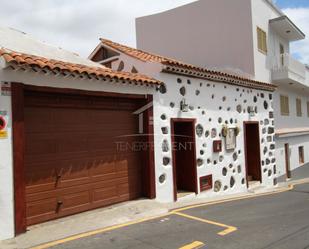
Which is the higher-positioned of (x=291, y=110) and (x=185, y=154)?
(x=291, y=110)

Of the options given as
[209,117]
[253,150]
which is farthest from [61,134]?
[253,150]

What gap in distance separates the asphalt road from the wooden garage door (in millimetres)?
1337

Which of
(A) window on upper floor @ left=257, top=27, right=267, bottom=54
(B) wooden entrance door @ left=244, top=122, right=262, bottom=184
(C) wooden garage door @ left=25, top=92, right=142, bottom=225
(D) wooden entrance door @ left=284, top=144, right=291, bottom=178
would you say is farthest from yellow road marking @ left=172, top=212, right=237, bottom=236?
(D) wooden entrance door @ left=284, top=144, right=291, bottom=178

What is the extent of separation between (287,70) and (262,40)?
214 centimetres

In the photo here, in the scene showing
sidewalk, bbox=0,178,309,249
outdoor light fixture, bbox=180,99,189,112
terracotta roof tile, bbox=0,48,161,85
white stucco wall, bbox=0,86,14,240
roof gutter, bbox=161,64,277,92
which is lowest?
sidewalk, bbox=0,178,309,249

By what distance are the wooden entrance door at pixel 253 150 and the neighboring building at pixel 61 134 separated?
6.00 m

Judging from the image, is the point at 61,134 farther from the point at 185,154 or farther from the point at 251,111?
the point at 251,111

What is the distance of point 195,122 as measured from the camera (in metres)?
8.73

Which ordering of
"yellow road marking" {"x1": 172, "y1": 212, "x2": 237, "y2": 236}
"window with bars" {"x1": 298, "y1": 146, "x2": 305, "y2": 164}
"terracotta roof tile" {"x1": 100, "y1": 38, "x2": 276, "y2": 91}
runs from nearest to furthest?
"yellow road marking" {"x1": 172, "y1": 212, "x2": 237, "y2": 236}, "terracotta roof tile" {"x1": 100, "y1": 38, "x2": 276, "y2": 91}, "window with bars" {"x1": 298, "y1": 146, "x2": 305, "y2": 164}

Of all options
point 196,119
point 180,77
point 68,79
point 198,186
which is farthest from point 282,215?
point 68,79

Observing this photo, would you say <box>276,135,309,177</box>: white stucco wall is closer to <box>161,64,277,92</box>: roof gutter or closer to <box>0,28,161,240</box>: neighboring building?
<box>161,64,277,92</box>: roof gutter

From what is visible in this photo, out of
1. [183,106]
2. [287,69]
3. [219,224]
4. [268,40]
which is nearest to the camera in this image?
[219,224]

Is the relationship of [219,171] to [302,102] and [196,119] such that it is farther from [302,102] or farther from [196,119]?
[302,102]

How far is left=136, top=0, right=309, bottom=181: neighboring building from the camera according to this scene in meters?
14.5
